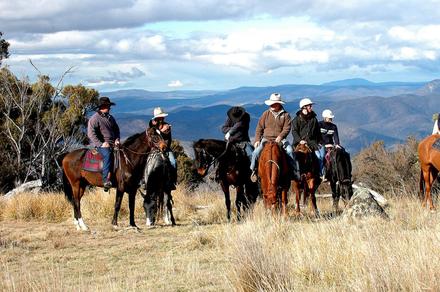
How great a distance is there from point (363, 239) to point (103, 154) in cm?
668

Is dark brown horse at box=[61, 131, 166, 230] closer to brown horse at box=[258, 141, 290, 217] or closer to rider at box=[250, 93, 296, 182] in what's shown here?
rider at box=[250, 93, 296, 182]

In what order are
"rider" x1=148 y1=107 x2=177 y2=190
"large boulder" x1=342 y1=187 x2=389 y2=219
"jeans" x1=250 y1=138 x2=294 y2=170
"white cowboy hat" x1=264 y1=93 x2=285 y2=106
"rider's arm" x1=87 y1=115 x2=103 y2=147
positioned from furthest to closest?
"rider" x1=148 y1=107 x2=177 y2=190 < "white cowboy hat" x1=264 y1=93 x2=285 y2=106 < "rider's arm" x1=87 y1=115 x2=103 y2=147 < "jeans" x1=250 y1=138 x2=294 y2=170 < "large boulder" x1=342 y1=187 x2=389 y2=219

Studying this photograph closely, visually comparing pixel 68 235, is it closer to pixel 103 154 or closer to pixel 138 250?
pixel 103 154

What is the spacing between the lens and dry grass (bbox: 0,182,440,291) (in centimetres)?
596

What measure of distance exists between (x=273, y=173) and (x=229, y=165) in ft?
5.48

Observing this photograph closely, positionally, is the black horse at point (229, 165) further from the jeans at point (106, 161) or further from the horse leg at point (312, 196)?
the jeans at point (106, 161)

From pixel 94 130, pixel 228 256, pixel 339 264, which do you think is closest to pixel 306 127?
pixel 94 130

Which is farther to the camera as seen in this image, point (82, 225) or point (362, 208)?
point (82, 225)

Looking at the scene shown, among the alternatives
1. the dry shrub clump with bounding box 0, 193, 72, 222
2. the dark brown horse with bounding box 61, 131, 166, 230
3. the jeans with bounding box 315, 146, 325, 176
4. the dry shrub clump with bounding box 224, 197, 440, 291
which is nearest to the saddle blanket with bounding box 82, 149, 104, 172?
the dark brown horse with bounding box 61, 131, 166, 230

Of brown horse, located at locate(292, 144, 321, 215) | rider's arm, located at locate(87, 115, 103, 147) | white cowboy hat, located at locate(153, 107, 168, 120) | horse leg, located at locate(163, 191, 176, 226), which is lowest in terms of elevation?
horse leg, located at locate(163, 191, 176, 226)

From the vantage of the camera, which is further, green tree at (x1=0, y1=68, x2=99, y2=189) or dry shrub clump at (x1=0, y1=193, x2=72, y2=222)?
green tree at (x1=0, y1=68, x2=99, y2=189)

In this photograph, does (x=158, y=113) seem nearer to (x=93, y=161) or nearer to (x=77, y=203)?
(x=93, y=161)

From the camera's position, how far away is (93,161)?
1310cm

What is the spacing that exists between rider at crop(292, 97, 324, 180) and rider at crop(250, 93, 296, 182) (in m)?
0.76
